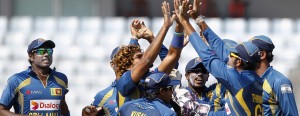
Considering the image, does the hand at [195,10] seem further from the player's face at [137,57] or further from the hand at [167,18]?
the player's face at [137,57]

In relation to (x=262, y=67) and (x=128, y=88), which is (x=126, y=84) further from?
(x=262, y=67)

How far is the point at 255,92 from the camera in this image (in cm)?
680

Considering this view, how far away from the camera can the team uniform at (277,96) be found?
7.06 m

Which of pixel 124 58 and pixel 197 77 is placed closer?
pixel 124 58

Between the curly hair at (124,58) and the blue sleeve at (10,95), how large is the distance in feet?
5.05

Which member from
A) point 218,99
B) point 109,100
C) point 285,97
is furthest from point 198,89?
point 285,97

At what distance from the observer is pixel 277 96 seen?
709 centimetres

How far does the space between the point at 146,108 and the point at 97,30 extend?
1116 centimetres

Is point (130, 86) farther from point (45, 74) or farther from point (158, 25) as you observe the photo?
point (158, 25)

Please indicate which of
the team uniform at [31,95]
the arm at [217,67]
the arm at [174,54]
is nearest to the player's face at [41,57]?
the team uniform at [31,95]

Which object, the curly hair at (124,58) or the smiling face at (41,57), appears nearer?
the curly hair at (124,58)

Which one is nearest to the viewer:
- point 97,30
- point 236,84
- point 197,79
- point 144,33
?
point 236,84

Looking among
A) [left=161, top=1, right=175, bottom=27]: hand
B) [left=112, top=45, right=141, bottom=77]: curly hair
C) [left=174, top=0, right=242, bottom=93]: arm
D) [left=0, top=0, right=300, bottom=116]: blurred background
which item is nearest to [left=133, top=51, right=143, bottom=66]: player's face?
[left=112, top=45, right=141, bottom=77]: curly hair

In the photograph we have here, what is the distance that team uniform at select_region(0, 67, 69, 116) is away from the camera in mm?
Result: 8406
